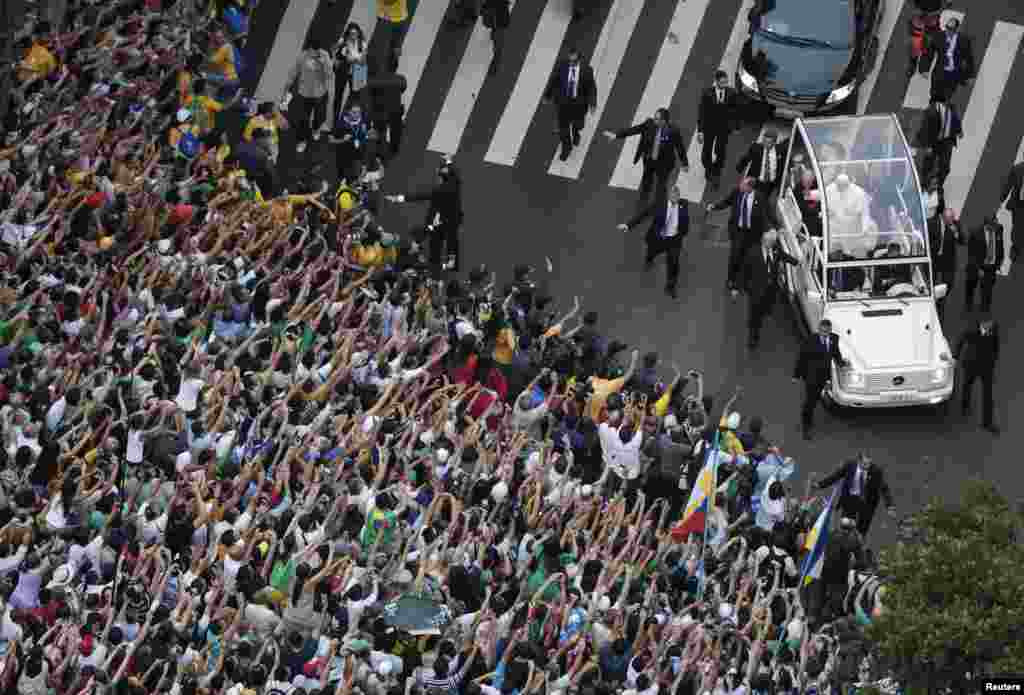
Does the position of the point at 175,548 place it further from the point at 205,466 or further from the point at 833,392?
the point at 833,392

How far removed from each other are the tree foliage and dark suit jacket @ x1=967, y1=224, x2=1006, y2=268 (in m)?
9.39

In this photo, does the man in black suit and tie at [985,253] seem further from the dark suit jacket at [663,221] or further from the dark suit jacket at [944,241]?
the dark suit jacket at [663,221]

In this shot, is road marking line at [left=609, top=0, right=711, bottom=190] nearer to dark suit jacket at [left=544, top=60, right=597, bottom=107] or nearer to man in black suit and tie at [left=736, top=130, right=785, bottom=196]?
dark suit jacket at [left=544, top=60, right=597, bottom=107]

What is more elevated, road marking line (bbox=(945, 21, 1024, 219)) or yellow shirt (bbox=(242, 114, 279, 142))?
road marking line (bbox=(945, 21, 1024, 219))

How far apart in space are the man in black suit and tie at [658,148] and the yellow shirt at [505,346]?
4.81 m

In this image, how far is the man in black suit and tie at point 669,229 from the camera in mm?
35656

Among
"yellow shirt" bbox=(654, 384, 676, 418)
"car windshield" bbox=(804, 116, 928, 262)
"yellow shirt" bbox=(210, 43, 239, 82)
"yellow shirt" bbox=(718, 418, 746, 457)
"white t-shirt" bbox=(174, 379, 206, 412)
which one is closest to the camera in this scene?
"white t-shirt" bbox=(174, 379, 206, 412)

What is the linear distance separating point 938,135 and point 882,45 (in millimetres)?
2751

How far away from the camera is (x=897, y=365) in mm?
34000

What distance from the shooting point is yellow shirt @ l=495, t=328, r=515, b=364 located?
3303 cm

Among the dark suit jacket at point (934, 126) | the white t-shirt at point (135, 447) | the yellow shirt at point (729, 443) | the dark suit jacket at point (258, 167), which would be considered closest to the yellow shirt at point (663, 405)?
the yellow shirt at point (729, 443)

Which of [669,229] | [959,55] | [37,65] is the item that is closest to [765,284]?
[669,229]

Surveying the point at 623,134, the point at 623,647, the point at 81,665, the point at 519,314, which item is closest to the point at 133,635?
the point at 81,665

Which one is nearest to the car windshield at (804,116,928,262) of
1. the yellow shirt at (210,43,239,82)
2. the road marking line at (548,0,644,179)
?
the road marking line at (548,0,644,179)
